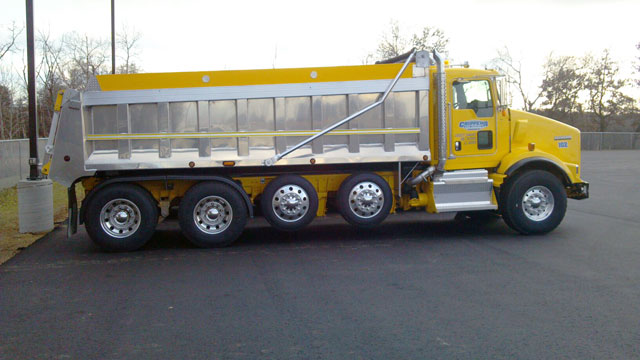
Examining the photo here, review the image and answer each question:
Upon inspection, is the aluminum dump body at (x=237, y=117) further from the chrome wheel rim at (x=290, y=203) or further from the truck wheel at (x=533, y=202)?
the truck wheel at (x=533, y=202)

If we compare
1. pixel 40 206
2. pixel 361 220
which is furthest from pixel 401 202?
pixel 40 206

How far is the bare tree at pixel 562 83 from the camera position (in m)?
62.4

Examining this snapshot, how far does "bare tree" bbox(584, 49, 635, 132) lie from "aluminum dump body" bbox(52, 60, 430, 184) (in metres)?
60.3

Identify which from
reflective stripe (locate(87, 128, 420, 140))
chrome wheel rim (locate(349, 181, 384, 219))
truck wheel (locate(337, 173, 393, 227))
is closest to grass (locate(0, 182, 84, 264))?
reflective stripe (locate(87, 128, 420, 140))

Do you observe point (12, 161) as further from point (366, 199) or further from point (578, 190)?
point (578, 190)

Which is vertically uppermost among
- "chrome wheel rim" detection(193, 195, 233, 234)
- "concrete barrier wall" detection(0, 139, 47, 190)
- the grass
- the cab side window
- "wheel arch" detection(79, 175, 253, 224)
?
the cab side window

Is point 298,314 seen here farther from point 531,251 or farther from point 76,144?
point 76,144

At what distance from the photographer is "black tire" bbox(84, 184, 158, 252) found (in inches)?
363

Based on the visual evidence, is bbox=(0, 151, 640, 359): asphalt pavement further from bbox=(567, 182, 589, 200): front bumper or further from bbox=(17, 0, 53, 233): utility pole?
bbox=(17, 0, 53, 233): utility pole

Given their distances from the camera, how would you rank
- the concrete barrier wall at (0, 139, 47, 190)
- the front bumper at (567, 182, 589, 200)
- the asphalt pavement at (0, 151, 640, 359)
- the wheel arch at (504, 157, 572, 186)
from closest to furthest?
the asphalt pavement at (0, 151, 640, 359) < the wheel arch at (504, 157, 572, 186) < the front bumper at (567, 182, 589, 200) < the concrete barrier wall at (0, 139, 47, 190)

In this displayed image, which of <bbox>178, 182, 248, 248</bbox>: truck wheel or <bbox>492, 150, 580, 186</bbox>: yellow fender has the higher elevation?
<bbox>492, 150, 580, 186</bbox>: yellow fender

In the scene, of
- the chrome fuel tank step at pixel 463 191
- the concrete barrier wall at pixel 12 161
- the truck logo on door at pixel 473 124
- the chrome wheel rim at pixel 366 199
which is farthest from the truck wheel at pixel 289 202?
the concrete barrier wall at pixel 12 161

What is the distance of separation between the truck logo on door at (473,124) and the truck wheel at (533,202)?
3.42 feet

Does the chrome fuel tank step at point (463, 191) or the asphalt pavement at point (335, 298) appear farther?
the chrome fuel tank step at point (463, 191)
